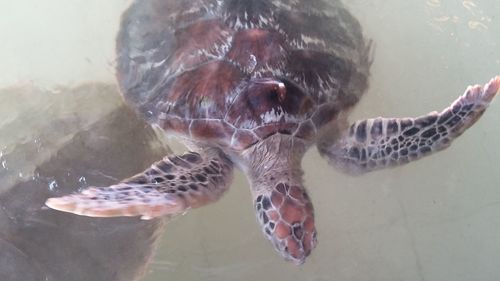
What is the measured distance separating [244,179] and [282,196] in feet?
2.50

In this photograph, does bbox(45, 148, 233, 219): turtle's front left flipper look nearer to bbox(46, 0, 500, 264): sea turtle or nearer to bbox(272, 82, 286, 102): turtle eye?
bbox(46, 0, 500, 264): sea turtle

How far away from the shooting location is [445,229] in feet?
10.1

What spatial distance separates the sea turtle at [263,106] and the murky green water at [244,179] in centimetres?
35

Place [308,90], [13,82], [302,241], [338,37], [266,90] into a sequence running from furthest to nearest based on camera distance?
[13,82], [338,37], [308,90], [266,90], [302,241]

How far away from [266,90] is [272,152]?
0.96ft

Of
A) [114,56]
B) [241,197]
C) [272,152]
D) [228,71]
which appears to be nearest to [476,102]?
[272,152]

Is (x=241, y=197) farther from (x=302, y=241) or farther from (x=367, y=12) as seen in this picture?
(x=367, y=12)

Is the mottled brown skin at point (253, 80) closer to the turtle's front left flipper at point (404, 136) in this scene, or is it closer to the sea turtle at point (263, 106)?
the sea turtle at point (263, 106)

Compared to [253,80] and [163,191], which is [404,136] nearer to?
[253,80]

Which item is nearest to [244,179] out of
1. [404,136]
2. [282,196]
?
[282,196]

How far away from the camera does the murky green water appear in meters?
2.63

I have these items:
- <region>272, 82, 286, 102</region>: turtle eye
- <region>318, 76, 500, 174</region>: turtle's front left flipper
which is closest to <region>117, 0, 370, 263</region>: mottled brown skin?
<region>272, 82, 286, 102</region>: turtle eye

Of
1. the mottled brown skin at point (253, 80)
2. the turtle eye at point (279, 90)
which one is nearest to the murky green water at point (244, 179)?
the mottled brown skin at point (253, 80)

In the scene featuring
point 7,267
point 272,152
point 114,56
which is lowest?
point 7,267
